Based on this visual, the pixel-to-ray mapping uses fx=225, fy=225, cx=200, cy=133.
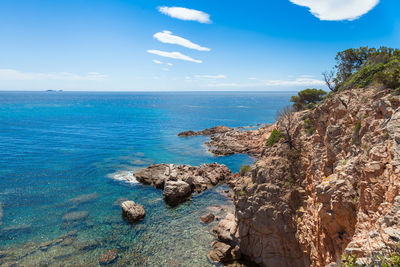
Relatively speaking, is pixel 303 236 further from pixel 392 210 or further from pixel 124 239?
pixel 124 239

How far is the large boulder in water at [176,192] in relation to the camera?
32.7 m

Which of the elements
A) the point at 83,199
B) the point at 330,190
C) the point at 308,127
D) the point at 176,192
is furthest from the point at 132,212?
the point at 308,127

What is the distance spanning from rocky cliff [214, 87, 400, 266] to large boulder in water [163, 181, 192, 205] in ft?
40.8

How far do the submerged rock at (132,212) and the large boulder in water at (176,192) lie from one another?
4726 millimetres

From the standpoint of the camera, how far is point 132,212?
27953mm

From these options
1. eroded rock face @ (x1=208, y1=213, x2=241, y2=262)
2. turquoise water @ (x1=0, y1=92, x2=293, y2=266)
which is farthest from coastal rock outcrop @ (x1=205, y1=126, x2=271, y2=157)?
eroded rock face @ (x1=208, y1=213, x2=241, y2=262)

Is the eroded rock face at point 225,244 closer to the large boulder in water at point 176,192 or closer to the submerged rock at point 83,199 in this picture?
the large boulder in water at point 176,192

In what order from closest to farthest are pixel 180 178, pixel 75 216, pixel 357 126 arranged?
pixel 357 126 < pixel 75 216 < pixel 180 178

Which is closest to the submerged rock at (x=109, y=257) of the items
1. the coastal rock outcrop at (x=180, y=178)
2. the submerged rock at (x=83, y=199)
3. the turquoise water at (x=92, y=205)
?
the turquoise water at (x=92, y=205)

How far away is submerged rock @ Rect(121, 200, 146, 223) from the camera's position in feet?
90.9

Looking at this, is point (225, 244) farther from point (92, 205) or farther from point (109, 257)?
point (92, 205)

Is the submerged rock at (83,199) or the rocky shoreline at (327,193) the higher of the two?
the rocky shoreline at (327,193)

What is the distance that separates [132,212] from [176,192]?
714 centimetres

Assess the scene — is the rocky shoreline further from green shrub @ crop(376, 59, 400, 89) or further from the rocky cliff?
green shrub @ crop(376, 59, 400, 89)
